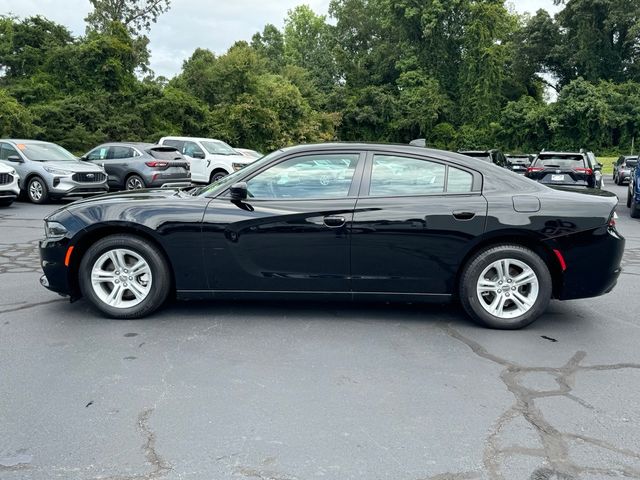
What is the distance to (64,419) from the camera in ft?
11.1

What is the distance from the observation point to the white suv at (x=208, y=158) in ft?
63.4

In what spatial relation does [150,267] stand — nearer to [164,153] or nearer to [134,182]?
[134,182]

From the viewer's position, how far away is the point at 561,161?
15453 mm

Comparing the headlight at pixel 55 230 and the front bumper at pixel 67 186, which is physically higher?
the front bumper at pixel 67 186

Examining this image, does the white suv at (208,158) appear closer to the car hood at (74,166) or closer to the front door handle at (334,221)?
the car hood at (74,166)

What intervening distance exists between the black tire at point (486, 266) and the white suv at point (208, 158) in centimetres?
1471

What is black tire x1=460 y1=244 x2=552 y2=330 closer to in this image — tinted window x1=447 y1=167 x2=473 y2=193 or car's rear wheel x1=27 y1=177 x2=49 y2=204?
tinted window x1=447 y1=167 x2=473 y2=193

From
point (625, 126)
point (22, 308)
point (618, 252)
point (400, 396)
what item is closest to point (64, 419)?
point (400, 396)

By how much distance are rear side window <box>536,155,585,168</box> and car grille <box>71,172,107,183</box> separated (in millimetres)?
11197

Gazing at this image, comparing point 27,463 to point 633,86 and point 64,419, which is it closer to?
point 64,419

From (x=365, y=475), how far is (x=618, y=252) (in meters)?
3.35

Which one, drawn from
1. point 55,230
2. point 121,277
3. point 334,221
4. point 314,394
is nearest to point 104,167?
point 55,230

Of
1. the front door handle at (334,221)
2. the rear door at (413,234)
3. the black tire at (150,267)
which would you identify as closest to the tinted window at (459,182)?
the rear door at (413,234)

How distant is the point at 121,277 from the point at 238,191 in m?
1.28
